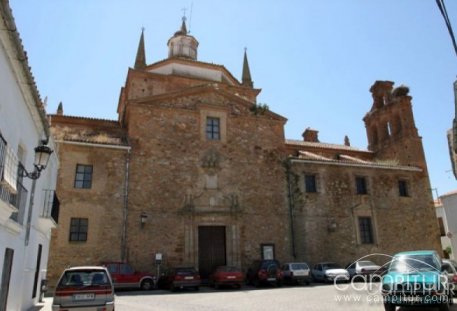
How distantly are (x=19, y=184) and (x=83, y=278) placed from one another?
8.66ft

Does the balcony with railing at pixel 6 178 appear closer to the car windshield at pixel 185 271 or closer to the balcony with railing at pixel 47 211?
the balcony with railing at pixel 47 211

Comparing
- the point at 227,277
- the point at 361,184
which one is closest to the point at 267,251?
the point at 227,277

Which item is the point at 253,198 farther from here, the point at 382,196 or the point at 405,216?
the point at 405,216

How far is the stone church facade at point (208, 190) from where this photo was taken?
17.5 metres

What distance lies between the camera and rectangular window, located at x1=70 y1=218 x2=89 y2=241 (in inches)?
661

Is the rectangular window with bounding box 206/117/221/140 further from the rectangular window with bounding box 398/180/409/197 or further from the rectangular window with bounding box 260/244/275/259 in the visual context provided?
the rectangular window with bounding box 398/180/409/197

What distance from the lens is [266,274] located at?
17031mm

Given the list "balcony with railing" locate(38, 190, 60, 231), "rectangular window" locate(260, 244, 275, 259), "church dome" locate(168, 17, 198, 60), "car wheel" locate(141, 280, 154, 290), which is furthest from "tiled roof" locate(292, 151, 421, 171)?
"balcony with railing" locate(38, 190, 60, 231)

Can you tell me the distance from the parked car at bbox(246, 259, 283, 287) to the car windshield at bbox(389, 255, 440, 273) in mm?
8200

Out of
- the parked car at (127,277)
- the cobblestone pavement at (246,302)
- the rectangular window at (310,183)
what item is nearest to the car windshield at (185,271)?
the parked car at (127,277)

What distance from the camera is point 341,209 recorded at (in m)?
22.4

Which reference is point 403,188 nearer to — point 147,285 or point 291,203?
point 291,203

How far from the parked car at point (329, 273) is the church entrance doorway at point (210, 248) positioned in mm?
5042

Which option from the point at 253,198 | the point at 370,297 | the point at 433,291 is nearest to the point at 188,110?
the point at 253,198
